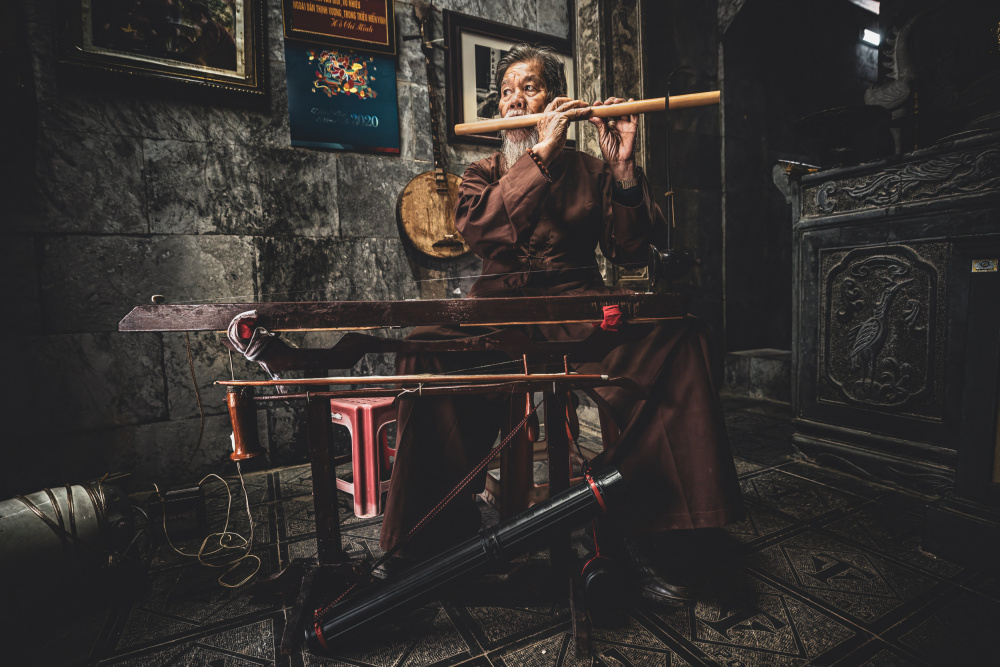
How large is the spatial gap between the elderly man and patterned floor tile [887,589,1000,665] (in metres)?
0.53

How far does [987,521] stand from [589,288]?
164cm

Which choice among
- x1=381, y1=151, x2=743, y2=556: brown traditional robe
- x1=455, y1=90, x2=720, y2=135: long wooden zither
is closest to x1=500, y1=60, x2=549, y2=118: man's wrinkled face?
x1=455, y1=90, x2=720, y2=135: long wooden zither

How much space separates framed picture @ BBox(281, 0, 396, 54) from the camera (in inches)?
113

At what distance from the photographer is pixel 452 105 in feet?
11.0

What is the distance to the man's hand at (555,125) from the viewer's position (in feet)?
5.86

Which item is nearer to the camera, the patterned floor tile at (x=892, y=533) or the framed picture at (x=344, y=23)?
the patterned floor tile at (x=892, y=533)

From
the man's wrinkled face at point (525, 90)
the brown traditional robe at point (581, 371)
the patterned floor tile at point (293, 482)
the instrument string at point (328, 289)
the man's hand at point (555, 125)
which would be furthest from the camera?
the patterned floor tile at point (293, 482)

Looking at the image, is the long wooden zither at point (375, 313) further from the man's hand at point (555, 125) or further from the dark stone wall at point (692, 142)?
the dark stone wall at point (692, 142)

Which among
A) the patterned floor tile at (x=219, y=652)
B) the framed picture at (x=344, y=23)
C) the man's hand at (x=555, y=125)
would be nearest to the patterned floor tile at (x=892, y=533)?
the man's hand at (x=555, y=125)

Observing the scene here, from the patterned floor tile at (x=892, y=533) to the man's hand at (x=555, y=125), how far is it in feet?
6.37

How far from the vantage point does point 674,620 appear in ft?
4.70

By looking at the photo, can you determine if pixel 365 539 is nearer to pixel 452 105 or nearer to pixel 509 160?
pixel 509 160

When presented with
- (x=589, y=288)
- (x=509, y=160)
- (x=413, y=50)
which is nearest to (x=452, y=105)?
(x=413, y=50)

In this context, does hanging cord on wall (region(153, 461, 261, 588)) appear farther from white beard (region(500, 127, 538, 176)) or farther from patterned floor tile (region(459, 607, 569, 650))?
white beard (region(500, 127, 538, 176))
